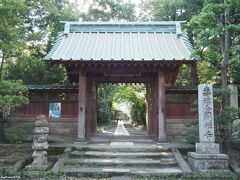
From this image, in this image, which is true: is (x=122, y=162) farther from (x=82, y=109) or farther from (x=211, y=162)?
(x=82, y=109)

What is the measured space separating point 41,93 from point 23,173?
712 cm

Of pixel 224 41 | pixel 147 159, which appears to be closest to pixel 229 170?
pixel 147 159

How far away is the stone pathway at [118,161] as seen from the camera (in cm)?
978

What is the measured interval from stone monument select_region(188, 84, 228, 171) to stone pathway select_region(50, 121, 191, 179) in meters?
0.69

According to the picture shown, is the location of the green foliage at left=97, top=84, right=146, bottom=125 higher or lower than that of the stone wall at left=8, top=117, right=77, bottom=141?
higher

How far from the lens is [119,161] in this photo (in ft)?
36.0

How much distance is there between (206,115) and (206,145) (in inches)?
40.0

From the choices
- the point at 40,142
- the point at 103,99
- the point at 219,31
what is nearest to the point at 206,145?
the point at 219,31

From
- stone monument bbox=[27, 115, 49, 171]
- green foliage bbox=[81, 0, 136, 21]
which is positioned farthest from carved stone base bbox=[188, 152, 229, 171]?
green foliage bbox=[81, 0, 136, 21]

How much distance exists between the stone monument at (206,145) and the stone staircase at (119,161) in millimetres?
715

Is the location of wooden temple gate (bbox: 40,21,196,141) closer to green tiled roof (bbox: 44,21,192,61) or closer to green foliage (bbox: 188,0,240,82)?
green tiled roof (bbox: 44,21,192,61)

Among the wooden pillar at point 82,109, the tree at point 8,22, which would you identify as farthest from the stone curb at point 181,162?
the tree at point 8,22

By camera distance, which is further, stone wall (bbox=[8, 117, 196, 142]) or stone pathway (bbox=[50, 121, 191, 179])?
stone wall (bbox=[8, 117, 196, 142])

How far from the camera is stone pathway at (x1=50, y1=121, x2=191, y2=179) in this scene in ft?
32.1
